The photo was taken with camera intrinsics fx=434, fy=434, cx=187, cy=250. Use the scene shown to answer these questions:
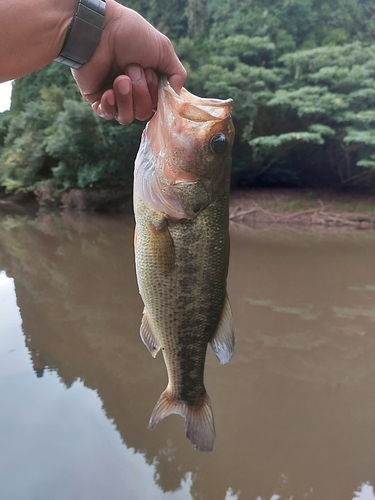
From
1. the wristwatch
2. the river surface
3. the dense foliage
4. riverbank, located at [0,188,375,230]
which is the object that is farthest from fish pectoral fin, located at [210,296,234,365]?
the dense foliage

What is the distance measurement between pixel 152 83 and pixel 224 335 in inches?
35.8

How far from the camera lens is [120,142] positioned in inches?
514

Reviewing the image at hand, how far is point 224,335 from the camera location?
1.54 meters

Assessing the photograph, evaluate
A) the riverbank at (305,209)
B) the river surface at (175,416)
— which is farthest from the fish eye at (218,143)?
the riverbank at (305,209)

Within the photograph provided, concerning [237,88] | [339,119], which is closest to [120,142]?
[237,88]

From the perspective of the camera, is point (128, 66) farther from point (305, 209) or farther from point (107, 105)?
point (305, 209)

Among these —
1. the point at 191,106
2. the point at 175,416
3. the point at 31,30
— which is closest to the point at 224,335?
the point at 191,106

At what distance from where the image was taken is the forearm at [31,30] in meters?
1.23

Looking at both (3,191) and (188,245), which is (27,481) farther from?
(3,191)

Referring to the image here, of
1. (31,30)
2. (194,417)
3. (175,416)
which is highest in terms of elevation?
(31,30)

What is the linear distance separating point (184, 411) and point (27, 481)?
4.58ft

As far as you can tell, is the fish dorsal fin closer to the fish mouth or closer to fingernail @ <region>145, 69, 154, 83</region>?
the fish mouth

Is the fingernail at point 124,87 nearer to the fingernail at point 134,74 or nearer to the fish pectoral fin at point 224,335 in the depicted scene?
the fingernail at point 134,74

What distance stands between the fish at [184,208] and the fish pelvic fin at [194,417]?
0.25 m
